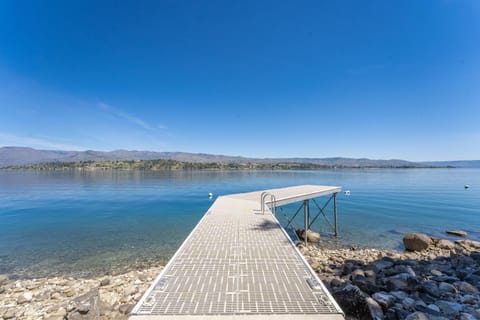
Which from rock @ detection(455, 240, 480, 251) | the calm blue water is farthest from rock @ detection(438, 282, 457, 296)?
rock @ detection(455, 240, 480, 251)

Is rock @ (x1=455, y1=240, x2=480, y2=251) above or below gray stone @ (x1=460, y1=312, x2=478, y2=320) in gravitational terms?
below

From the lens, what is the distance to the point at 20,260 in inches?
383

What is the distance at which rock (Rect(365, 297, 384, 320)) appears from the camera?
3.79 m

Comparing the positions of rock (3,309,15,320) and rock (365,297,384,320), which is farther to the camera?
rock (3,309,15,320)

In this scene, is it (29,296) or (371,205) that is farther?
(371,205)

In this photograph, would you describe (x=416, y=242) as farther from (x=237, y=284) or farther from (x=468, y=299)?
(x=237, y=284)

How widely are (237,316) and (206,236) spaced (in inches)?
154

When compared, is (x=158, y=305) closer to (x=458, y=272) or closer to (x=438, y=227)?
(x=458, y=272)

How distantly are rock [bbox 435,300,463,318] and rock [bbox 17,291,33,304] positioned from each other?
1026cm

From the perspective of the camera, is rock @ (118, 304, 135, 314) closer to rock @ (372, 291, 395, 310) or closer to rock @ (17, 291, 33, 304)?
rock @ (17, 291, 33, 304)

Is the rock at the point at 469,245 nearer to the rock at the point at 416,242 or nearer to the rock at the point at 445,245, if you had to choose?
the rock at the point at 445,245

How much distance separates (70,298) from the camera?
19.2 feet

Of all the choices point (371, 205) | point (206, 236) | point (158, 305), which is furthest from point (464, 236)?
point (158, 305)

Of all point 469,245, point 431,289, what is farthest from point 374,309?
point 469,245
